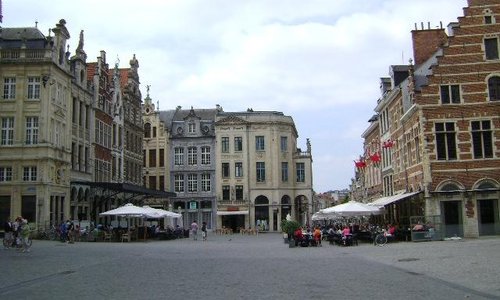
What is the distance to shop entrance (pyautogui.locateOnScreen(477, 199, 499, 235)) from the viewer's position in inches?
1304

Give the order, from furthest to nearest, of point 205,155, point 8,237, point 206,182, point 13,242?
1. point 205,155
2. point 206,182
3. point 8,237
4. point 13,242

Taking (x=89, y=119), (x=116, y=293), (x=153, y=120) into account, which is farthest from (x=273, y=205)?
(x=116, y=293)

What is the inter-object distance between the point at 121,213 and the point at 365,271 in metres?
24.6

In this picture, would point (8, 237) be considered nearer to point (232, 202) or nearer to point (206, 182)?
point (232, 202)

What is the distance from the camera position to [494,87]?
34.3 meters

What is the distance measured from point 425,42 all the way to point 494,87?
776 cm

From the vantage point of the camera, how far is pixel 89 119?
160ft

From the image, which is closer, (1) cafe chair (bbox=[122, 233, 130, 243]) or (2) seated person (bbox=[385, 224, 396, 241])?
(2) seated person (bbox=[385, 224, 396, 241])

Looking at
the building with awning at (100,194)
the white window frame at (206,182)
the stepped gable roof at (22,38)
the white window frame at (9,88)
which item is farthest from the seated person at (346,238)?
the white window frame at (206,182)

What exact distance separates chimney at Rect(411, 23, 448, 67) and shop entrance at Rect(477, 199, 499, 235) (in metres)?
11.6

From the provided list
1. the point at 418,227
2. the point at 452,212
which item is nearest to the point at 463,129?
the point at 452,212

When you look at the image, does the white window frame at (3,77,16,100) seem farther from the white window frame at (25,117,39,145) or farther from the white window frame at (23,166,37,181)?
the white window frame at (23,166,37,181)

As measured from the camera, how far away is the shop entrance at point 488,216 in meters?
33.1

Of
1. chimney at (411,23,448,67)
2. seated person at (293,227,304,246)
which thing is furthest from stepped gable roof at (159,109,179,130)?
seated person at (293,227,304,246)
